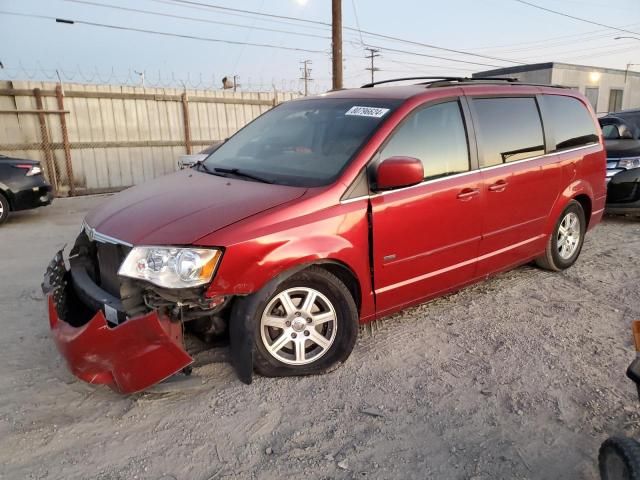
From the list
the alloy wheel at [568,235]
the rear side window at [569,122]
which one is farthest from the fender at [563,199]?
the rear side window at [569,122]

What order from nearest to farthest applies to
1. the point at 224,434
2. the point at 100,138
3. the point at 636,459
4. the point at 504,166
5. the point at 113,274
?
the point at 636,459
the point at 224,434
the point at 113,274
the point at 504,166
the point at 100,138

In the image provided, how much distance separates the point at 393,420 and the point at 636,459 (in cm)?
114

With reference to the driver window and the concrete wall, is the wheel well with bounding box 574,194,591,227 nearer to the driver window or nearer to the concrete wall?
the driver window

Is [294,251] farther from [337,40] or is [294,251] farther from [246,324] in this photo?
[337,40]

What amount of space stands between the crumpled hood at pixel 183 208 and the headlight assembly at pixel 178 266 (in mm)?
56

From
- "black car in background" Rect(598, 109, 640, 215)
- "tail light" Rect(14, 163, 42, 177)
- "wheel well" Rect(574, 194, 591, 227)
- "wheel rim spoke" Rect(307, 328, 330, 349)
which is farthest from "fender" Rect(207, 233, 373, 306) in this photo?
"tail light" Rect(14, 163, 42, 177)

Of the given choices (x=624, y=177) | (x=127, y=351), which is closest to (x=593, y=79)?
(x=624, y=177)

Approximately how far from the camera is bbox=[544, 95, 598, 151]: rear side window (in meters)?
4.53

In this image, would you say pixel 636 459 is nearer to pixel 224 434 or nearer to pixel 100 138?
pixel 224 434

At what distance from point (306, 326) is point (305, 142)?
1.35 m

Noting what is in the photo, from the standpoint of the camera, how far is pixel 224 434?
254cm

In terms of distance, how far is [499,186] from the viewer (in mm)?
3855

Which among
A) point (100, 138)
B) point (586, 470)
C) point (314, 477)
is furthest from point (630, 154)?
point (100, 138)

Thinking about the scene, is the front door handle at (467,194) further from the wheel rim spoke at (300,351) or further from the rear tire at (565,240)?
the wheel rim spoke at (300,351)
